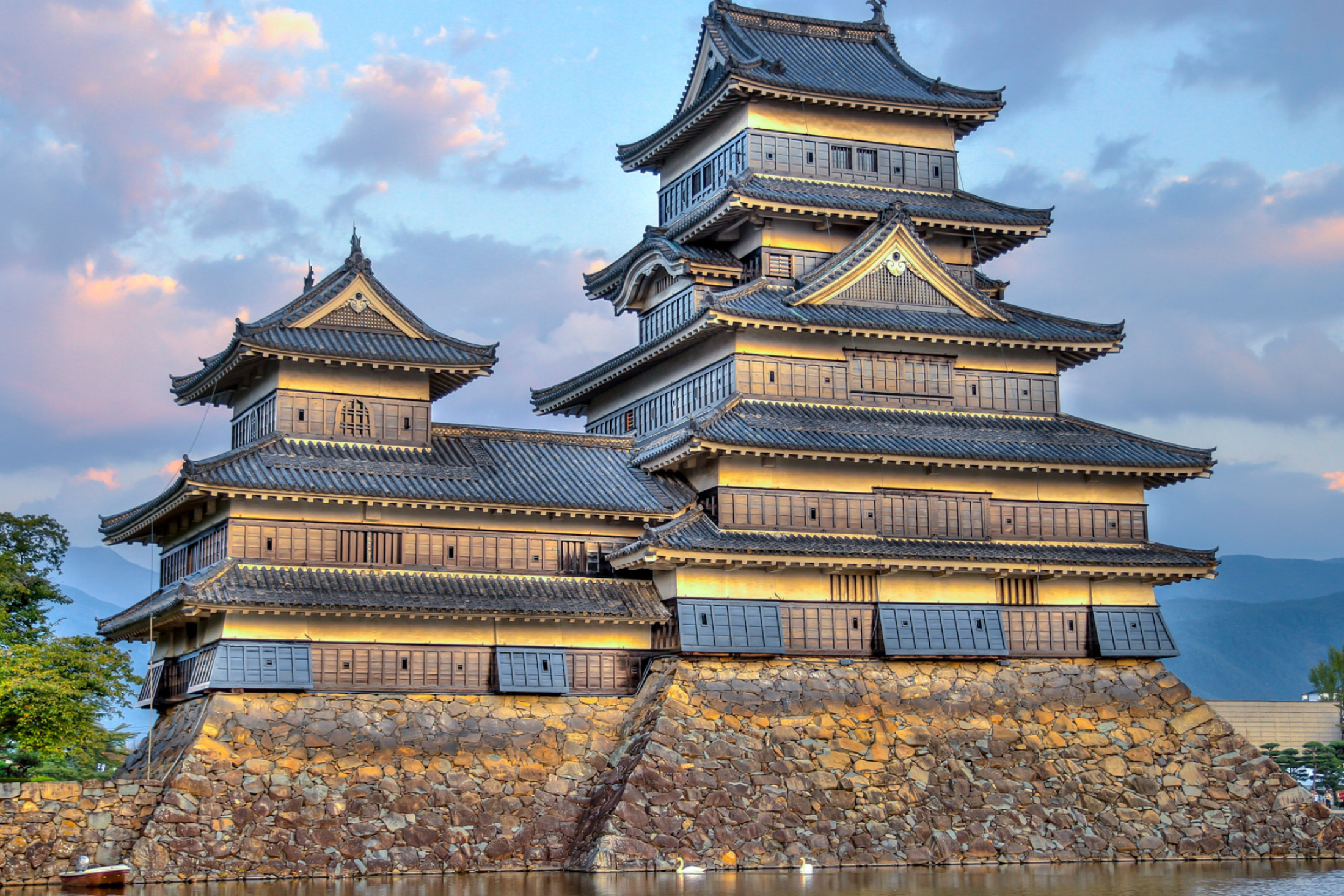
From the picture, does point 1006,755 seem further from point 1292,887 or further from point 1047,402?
point 1047,402

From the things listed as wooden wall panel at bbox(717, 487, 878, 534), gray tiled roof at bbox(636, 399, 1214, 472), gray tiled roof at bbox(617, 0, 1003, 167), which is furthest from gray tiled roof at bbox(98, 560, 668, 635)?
gray tiled roof at bbox(617, 0, 1003, 167)

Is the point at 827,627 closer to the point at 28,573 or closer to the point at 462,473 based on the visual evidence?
the point at 462,473

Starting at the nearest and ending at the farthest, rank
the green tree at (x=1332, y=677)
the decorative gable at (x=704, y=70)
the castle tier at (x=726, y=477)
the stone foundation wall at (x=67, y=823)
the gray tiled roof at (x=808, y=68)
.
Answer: the stone foundation wall at (x=67, y=823)
the castle tier at (x=726, y=477)
the gray tiled roof at (x=808, y=68)
the decorative gable at (x=704, y=70)
the green tree at (x=1332, y=677)

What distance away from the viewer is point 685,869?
35219mm

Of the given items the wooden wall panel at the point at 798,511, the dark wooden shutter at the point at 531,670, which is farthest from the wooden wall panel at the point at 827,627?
the dark wooden shutter at the point at 531,670

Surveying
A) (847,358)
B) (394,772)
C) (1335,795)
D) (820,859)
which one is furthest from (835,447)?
(1335,795)

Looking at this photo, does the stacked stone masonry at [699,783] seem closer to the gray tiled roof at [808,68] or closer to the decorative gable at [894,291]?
the decorative gable at [894,291]

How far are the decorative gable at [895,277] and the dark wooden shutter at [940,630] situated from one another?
9.26 meters

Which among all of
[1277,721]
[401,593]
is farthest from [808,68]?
[1277,721]

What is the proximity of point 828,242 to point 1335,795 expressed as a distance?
3651 cm

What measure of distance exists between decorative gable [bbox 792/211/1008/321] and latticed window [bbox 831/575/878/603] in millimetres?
8246

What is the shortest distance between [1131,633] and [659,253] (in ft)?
60.5

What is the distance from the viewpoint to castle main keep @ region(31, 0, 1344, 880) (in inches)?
1441

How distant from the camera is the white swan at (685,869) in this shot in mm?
35000
